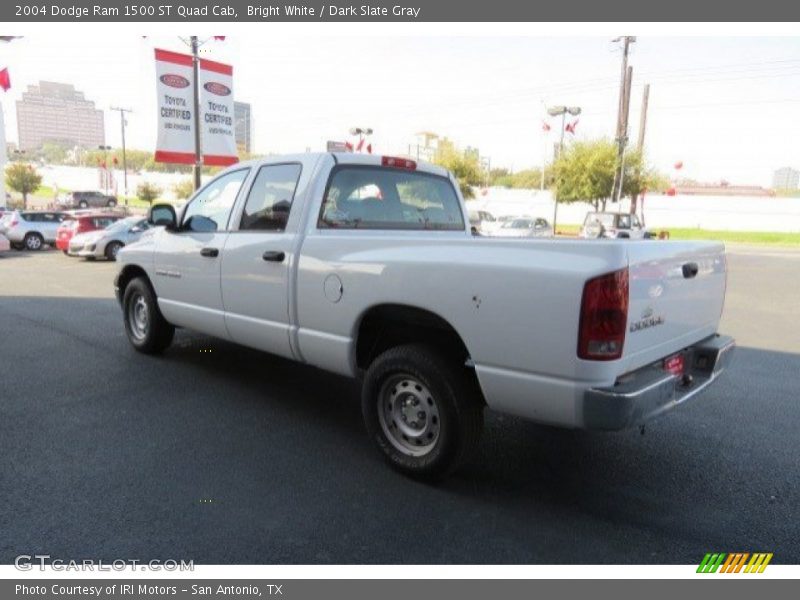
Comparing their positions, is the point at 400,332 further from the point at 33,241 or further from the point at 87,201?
the point at 87,201

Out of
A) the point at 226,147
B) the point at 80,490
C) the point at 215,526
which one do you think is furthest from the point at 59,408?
the point at 226,147

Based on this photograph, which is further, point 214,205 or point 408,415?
point 214,205

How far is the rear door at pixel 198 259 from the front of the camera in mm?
4879

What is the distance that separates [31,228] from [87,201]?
37.1 meters

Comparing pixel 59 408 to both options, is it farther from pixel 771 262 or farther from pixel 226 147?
pixel 771 262

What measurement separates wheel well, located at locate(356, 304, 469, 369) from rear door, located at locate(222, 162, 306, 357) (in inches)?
25.0

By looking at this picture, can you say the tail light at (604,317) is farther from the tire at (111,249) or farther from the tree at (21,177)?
the tree at (21,177)

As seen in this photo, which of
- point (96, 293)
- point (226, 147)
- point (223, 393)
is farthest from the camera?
Answer: point (226, 147)

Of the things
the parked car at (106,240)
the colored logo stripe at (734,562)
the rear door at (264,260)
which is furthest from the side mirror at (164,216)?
the parked car at (106,240)

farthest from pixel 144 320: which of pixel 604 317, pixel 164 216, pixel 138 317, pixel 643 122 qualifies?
pixel 643 122

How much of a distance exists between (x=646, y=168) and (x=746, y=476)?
37406 millimetres

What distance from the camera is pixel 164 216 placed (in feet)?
17.3

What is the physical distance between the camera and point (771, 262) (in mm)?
20281

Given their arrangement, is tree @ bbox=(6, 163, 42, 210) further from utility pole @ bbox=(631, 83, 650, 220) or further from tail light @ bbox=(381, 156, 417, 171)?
tail light @ bbox=(381, 156, 417, 171)
